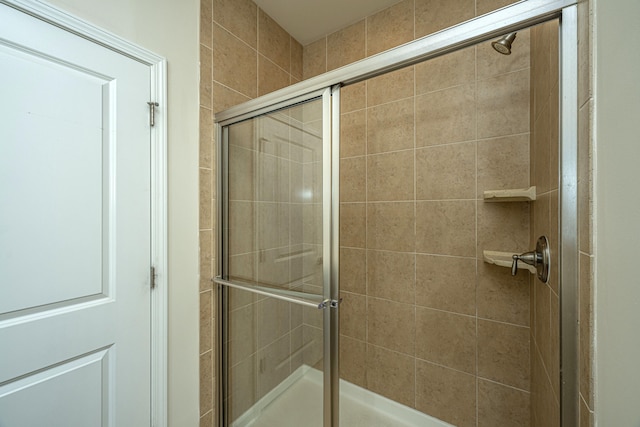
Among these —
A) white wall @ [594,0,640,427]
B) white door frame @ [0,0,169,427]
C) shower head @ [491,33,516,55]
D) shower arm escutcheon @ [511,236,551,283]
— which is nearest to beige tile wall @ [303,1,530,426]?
shower arm escutcheon @ [511,236,551,283]

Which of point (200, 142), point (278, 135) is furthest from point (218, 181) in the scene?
point (278, 135)

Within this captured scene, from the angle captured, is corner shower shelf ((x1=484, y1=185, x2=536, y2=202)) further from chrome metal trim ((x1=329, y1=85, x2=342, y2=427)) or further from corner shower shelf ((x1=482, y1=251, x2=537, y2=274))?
chrome metal trim ((x1=329, y1=85, x2=342, y2=427))

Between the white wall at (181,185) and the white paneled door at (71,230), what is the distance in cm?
10

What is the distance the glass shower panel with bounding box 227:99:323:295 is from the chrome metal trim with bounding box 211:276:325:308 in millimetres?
21

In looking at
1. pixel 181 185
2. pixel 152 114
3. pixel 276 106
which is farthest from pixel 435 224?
pixel 152 114

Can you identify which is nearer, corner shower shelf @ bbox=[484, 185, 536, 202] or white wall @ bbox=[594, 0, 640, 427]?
white wall @ bbox=[594, 0, 640, 427]

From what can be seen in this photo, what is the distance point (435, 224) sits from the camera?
1.45 m

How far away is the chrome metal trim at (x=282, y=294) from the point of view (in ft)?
3.20

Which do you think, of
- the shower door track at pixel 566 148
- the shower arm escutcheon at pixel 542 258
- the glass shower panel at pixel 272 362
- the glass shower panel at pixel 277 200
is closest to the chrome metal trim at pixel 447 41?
the shower door track at pixel 566 148

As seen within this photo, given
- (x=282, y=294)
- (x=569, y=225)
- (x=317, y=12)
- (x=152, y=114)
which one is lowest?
(x=282, y=294)

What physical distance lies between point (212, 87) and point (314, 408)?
1.55 meters

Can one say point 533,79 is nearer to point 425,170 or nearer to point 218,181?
point 425,170

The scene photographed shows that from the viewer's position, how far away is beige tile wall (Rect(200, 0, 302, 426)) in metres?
1.23

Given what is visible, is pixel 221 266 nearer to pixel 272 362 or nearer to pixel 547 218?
pixel 272 362
